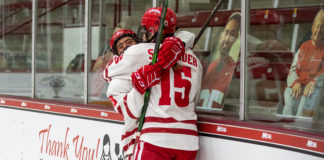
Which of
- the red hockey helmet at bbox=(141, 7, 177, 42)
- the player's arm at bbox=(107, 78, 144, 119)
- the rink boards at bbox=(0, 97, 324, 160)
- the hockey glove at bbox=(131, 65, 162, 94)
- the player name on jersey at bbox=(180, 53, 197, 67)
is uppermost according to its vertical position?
the red hockey helmet at bbox=(141, 7, 177, 42)

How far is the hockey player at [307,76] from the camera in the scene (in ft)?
7.96

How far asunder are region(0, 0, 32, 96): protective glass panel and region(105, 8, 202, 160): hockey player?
7.92 ft

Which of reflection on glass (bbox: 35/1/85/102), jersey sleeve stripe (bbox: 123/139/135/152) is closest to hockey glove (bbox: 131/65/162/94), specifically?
jersey sleeve stripe (bbox: 123/139/135/152)

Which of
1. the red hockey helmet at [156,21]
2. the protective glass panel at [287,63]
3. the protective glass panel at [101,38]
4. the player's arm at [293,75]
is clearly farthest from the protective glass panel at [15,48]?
the player's arm at [293,75]

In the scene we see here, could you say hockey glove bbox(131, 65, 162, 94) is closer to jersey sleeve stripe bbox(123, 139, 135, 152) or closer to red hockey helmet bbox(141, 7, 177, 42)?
red hockey helmet bbox(141, 7, 177, 42)

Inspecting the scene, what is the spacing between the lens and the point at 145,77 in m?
2.47

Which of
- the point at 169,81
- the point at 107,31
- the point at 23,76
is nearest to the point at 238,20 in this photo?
the point at 169,81

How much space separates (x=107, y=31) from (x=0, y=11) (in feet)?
6.77

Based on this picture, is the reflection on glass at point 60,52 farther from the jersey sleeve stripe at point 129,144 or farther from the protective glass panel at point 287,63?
the protective glass panel at point 287,63

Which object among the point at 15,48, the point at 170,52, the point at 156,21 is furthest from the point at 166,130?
the point at 15,48

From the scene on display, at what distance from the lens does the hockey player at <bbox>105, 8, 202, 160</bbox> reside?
2.53 metres

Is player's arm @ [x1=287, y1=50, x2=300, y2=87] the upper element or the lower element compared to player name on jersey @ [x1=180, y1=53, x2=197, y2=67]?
lower

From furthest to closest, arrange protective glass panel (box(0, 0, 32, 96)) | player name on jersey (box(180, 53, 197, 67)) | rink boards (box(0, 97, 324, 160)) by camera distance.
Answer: protective glass panel (box(0, 0, 32, 96)) < player name on jersey (box(180, 53, 197, 67)) < rink boards (box(0, 97, 324, 160))

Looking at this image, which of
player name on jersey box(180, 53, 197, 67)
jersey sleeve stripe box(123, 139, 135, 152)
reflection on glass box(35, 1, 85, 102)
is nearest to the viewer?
player name on jersey box(180, 53, 197, 67)
